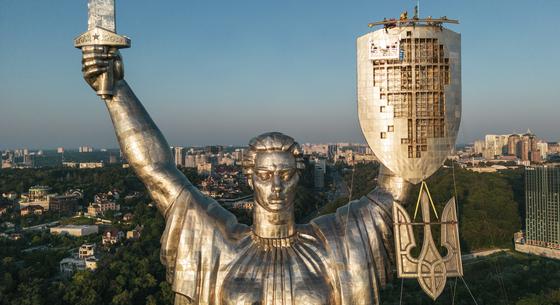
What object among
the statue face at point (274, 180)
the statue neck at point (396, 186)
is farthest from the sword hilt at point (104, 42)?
the statue neck at point (396, 186)

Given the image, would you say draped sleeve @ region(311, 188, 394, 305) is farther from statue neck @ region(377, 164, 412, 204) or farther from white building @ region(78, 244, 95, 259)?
white building @ region(78, 244, 95, 259)

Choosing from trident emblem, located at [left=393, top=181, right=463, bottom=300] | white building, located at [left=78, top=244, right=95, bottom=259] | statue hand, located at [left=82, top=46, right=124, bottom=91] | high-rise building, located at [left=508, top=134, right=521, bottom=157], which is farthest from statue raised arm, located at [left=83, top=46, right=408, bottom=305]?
high-rise building, located at [left=508, top=134, right=521, bottom=157]

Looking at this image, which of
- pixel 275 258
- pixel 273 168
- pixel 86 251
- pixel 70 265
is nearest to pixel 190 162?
pixel 86 251

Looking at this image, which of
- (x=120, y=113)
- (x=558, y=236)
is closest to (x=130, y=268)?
(x=120, y=113)

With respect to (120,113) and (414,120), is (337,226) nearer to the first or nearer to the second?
(414,120)

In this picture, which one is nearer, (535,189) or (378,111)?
(378,111)
